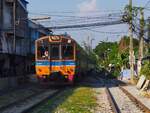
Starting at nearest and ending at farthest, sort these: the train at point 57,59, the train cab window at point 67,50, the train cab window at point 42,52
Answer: the train at point 57,59 → the train cab window at point 67,50 → the train cab window at point 42,52

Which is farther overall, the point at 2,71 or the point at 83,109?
the point at 2,71

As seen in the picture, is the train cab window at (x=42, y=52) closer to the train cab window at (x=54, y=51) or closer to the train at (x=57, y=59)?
the train at (x=57, y=59)

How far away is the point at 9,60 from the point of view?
4003cm

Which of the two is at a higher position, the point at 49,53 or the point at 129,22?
the point at 129,22

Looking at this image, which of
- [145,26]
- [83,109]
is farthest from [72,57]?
[145,26]

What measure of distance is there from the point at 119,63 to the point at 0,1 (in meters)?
25.7

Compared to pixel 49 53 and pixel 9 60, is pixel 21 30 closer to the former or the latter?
pixel 9 60

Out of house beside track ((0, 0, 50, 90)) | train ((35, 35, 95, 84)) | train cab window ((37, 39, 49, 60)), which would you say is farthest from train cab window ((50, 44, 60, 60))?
house beside track ((0, 0, 50, 90))

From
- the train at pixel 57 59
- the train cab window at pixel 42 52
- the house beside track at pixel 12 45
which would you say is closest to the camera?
the train at pixel 57 59

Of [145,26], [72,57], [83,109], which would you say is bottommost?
[83,109]

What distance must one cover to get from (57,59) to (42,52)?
1.17m

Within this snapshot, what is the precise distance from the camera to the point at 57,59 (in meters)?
30.8

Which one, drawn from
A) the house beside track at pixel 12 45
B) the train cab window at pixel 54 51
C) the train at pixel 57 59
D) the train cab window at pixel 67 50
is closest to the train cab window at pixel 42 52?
the train at pixel 57 59

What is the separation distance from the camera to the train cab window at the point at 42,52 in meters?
31.1
